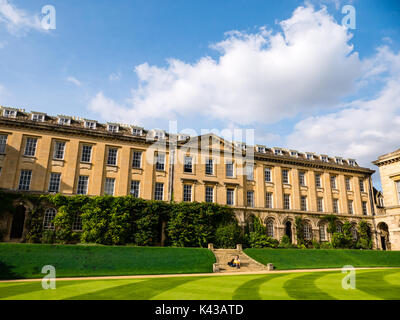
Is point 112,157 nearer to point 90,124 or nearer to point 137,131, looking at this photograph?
point 137,131

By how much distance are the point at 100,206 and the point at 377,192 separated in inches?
1720

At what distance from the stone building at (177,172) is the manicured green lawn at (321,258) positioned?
7392 mm

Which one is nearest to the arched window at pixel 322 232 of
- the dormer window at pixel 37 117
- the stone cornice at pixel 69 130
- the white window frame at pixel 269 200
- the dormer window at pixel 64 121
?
the white window frame at pixel 269 200

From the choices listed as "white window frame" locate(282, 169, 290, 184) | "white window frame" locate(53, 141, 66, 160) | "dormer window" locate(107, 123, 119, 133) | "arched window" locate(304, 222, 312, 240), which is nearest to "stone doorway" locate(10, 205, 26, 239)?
"white window frame" locate(53, 141, 66, 160)

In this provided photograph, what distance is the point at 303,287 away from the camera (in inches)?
541

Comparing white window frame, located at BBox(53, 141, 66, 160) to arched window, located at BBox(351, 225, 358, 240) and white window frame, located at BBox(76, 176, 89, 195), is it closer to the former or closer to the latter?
white window frame, located at BBox(76, 176, 89, 195)

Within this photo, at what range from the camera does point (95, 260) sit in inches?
906

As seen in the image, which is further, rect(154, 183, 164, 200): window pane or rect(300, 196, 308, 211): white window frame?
rect(300, 196, 308, 211): white window frame

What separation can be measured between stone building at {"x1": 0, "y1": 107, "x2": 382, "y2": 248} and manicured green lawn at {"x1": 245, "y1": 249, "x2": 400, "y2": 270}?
7392mm

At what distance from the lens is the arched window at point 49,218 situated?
30.4m

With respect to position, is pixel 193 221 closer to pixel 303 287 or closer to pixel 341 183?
pixel 303 287

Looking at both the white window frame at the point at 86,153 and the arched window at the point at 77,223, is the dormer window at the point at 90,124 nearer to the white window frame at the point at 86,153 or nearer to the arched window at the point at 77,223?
the white window frame at the point at 86,153

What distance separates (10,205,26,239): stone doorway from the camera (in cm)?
2959
